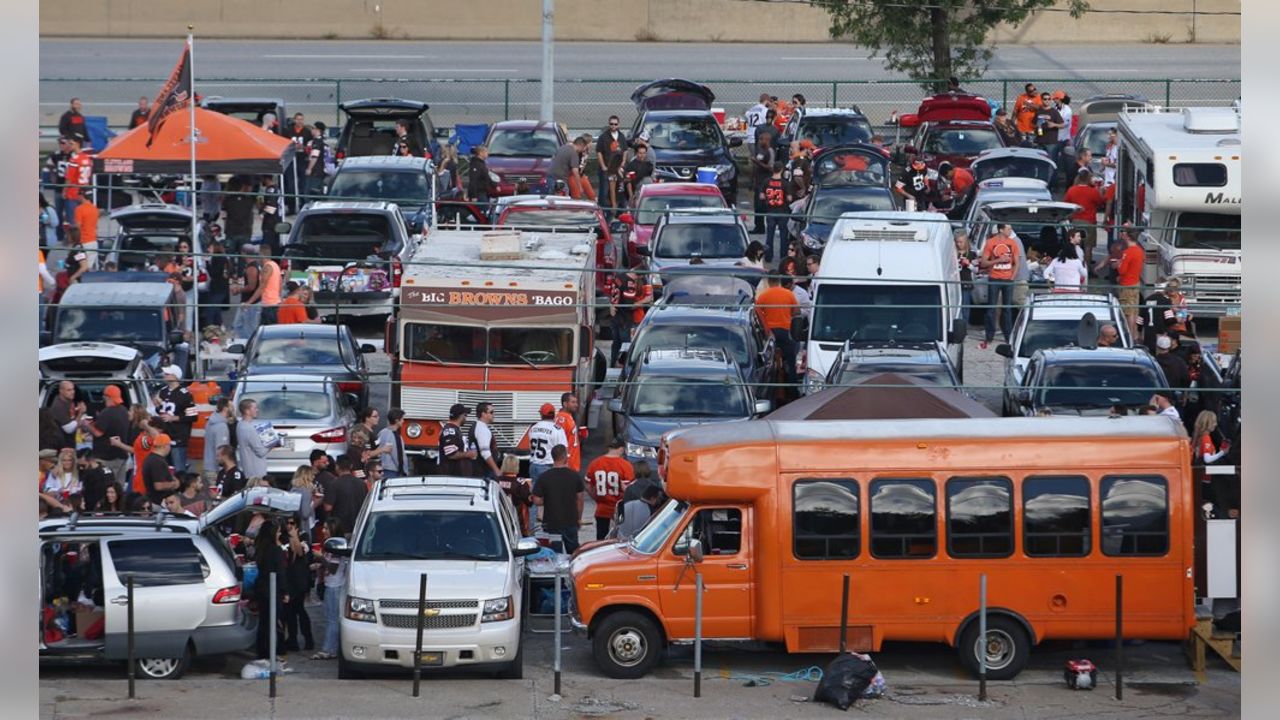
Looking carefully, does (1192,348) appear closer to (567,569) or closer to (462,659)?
(567,569)

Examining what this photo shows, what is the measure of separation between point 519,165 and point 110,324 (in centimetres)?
1116

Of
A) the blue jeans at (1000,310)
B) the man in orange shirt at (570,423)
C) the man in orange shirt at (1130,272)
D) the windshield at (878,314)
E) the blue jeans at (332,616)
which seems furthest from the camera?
the blue jeans at (1000,310)

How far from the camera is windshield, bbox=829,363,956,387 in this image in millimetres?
20984

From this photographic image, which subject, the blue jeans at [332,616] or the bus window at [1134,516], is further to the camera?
the blue jeans at [332,616]

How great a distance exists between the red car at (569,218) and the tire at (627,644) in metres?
11.8

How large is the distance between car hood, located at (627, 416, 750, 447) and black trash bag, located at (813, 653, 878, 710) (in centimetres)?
549

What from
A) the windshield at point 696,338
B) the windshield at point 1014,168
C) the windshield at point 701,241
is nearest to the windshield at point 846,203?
the windshield at point 701,241

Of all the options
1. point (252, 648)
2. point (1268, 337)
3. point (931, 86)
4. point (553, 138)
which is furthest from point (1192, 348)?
point (1268, 337)

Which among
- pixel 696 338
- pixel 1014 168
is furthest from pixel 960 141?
pixel 696 338

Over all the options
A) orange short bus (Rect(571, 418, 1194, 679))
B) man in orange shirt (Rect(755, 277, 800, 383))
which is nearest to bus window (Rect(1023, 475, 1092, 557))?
orange short bus (Rect(571, 418, 1194, 679))

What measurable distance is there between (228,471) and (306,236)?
33.3ft

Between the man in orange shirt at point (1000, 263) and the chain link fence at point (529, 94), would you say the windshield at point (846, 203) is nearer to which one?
the man in orange shirt at point (1000, 263)

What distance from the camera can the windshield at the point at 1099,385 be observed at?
68.7ft

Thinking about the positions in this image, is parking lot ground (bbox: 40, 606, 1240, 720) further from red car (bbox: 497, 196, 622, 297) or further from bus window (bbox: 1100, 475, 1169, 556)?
red car (bbox: 497, 196, 622, 297)
